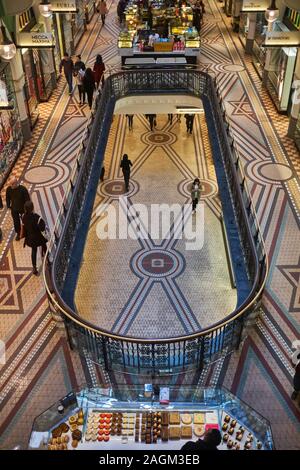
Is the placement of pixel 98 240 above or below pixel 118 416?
below

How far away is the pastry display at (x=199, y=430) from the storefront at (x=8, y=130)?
7.06 meters

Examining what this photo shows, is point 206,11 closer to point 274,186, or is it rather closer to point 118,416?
point 274,186

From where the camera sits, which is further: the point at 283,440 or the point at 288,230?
the point at 288,230

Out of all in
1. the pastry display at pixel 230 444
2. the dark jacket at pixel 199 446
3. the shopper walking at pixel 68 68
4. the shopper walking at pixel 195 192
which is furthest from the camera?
the shopper walking at pixel 68 68

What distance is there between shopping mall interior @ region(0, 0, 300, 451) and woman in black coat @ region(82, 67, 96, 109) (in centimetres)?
4

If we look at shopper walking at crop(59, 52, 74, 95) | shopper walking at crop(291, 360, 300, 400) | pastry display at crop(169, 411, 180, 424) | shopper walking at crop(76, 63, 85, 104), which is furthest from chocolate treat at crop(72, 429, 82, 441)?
shopper walking at crop(59, 52, 74, 95)

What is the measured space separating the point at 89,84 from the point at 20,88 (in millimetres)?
2324

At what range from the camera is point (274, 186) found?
Answer: 1042 centimetres

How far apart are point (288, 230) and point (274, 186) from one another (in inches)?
65.0

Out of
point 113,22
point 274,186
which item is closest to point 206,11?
point 113,22

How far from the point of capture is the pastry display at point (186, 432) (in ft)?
16.4

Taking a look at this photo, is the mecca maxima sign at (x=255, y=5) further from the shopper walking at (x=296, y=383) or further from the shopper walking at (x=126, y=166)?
the shopper walking at (x=296, y=383)

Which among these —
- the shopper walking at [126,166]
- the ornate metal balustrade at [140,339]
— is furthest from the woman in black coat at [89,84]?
the shopper walking at [126,166]

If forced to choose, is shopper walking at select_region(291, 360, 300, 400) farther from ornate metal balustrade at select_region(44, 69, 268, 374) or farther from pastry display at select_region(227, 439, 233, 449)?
pastry display at select_region(227, 439, 233, 449)
